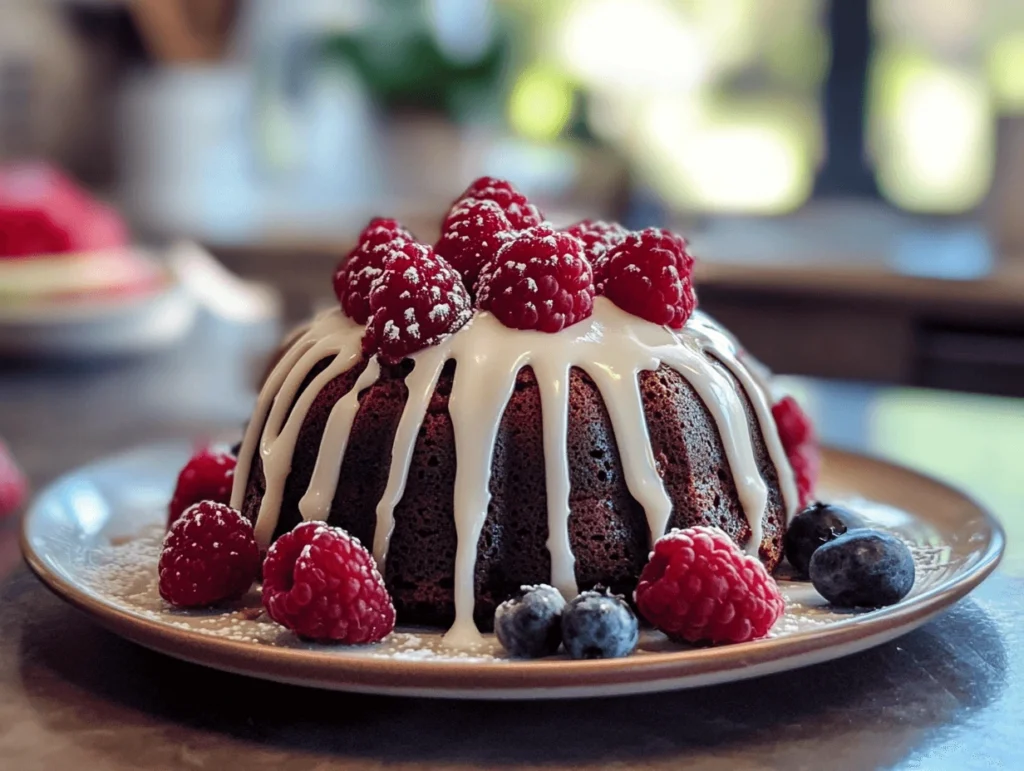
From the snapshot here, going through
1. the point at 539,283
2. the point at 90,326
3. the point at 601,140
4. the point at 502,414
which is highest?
the point at 539,283

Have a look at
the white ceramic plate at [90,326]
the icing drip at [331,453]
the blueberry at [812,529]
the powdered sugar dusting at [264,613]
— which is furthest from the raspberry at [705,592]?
the white ceramic plate at [90,326]

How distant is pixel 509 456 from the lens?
1.10 metres

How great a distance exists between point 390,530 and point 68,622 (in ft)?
0.95

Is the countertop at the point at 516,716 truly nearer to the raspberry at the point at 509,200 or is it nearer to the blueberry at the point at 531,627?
the blueberry at the point at 531,627

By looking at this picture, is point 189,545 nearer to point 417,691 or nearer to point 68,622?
point 68,622

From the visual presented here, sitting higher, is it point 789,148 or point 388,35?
point 388,35

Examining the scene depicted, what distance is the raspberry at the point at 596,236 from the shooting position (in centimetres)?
123

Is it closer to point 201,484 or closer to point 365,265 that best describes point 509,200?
point 365,265

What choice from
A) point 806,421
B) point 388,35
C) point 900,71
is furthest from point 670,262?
point 388,35

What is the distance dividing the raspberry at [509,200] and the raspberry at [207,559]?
382mm

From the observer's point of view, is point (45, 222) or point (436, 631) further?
point (45, 222)

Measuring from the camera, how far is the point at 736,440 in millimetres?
1175

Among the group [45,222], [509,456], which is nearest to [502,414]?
[509,456]

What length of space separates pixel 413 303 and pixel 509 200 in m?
0.22
